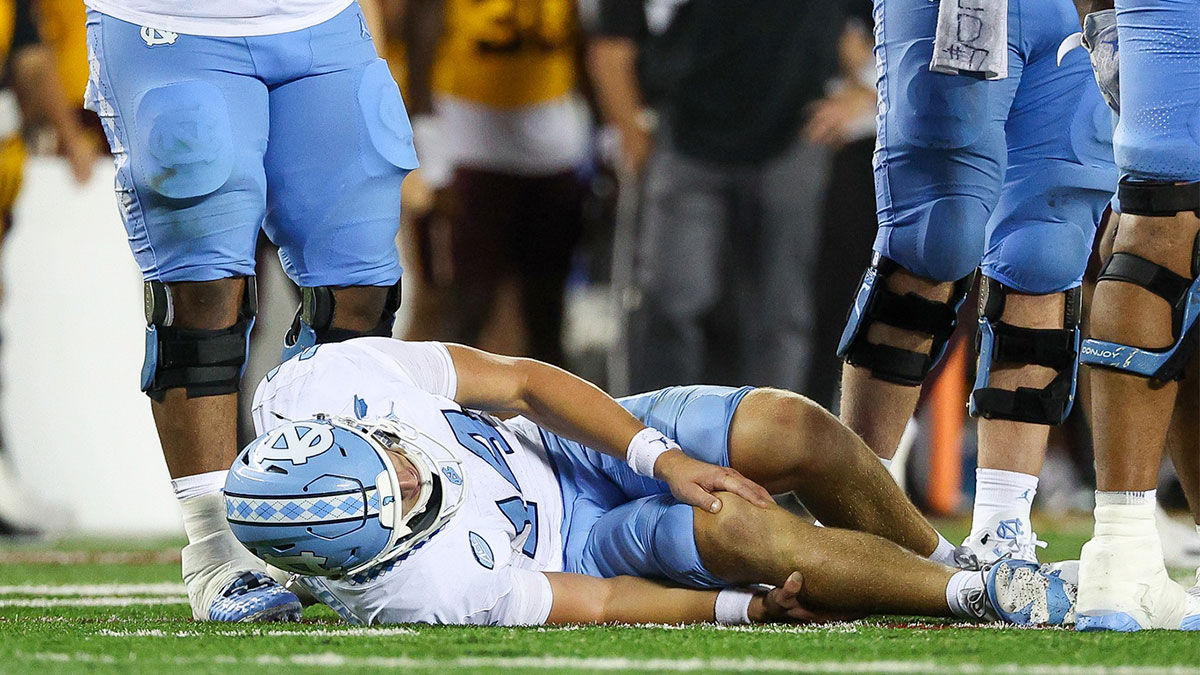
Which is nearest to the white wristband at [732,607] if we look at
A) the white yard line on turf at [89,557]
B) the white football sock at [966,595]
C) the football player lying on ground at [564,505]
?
the football player lying on ground at [564,505]

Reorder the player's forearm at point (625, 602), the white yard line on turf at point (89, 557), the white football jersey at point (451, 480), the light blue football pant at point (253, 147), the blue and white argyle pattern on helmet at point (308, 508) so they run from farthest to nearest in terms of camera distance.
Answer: the white yard line on turf at point (89, 557) < the light blue football pant at point (253, 147) < the player's forearm at point (625, 602) < the white football jersey at point (451, 480) < the blue and white argyle pattern on helmet at point (308, 508)

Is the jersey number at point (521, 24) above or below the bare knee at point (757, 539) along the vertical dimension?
above

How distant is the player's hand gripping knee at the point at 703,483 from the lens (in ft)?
8.91

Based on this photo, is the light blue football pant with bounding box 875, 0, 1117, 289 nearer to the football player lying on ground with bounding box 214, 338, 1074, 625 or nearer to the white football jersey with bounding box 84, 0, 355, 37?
the football player lying on ground with bounding box 214, 338, 1074, 625

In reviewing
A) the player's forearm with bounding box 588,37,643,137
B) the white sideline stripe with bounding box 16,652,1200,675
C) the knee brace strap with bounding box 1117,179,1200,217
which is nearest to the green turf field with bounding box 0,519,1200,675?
the white sideline stripe with bounding box 16,652,1200,675

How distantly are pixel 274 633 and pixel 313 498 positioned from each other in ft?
1.03

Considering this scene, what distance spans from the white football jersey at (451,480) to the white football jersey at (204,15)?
2.46ft

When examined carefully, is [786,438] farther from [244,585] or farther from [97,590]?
[97,590]

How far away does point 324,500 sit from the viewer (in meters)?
2.45

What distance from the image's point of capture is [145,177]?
10.2 feet

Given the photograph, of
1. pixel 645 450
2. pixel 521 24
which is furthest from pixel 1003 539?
pixel 521 24

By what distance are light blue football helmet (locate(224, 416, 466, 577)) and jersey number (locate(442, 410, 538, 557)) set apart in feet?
0.85

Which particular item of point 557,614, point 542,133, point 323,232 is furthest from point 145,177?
point 542,133

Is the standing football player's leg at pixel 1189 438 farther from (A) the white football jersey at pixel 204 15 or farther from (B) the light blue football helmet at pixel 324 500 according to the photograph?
(A) the white football jersey at pixel 204 15
